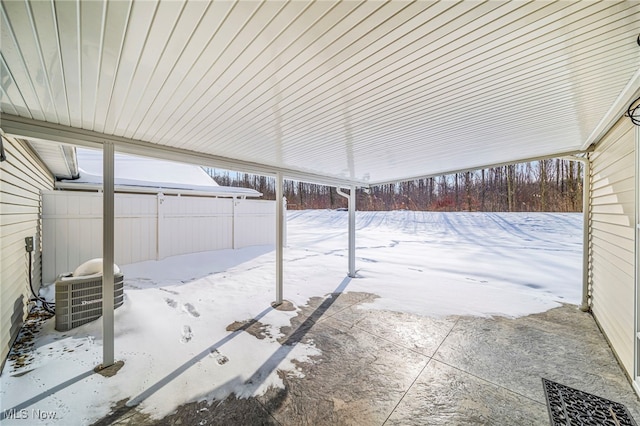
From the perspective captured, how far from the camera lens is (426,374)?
2.39m

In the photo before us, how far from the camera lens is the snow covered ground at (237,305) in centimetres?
217

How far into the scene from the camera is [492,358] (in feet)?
8.66

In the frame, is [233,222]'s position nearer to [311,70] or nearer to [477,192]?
[311,70]

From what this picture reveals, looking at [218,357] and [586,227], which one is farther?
[586,227]

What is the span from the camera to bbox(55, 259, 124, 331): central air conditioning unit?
308 cm

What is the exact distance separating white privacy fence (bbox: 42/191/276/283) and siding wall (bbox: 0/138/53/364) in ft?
2.99

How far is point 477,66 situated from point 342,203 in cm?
1829

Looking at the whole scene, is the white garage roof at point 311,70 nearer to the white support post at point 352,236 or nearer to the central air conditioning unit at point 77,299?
the central air conditioning unit at point 77,299

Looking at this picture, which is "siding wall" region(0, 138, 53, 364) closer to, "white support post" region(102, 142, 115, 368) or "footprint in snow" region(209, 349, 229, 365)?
"white support post" region(102, 142, 115, 368)

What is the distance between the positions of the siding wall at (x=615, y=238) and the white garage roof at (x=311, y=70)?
39 centimetres

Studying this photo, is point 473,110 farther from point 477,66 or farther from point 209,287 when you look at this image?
point 209,287

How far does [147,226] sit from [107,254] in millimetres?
4856

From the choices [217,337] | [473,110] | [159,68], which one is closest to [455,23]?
[473,110]

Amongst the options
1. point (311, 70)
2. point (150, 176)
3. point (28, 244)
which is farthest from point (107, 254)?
point (150, 176)
